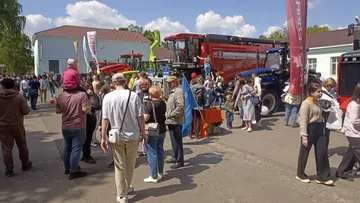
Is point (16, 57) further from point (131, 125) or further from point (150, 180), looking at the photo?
point (131, 125)

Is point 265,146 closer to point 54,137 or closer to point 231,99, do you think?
point 231,99

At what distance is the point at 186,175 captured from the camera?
17.3ft

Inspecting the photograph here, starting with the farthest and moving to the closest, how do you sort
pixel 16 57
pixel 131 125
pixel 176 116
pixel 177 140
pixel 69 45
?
pixel 69 45
pixel 16 57
pixel 177 140
pixel 176 116
pixel 131 125

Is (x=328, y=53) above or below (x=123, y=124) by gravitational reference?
above

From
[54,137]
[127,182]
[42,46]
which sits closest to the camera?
[127,182]

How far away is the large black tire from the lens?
11492mm

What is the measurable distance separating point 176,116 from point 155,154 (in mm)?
924

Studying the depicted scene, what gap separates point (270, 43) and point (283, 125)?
1135cm

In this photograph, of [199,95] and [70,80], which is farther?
[199,95]

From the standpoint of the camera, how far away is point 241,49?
17797 mm

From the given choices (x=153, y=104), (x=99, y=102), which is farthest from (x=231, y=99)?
(x=153, y=104)

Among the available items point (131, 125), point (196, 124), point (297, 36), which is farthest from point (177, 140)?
point (297, 36)

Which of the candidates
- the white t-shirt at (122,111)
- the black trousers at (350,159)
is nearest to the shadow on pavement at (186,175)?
the white t-shirt at (122,111)

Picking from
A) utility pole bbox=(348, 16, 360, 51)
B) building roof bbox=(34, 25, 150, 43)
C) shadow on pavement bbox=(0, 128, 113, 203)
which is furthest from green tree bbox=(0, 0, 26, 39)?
building roof bbox=(34, 25, 150, 43)
